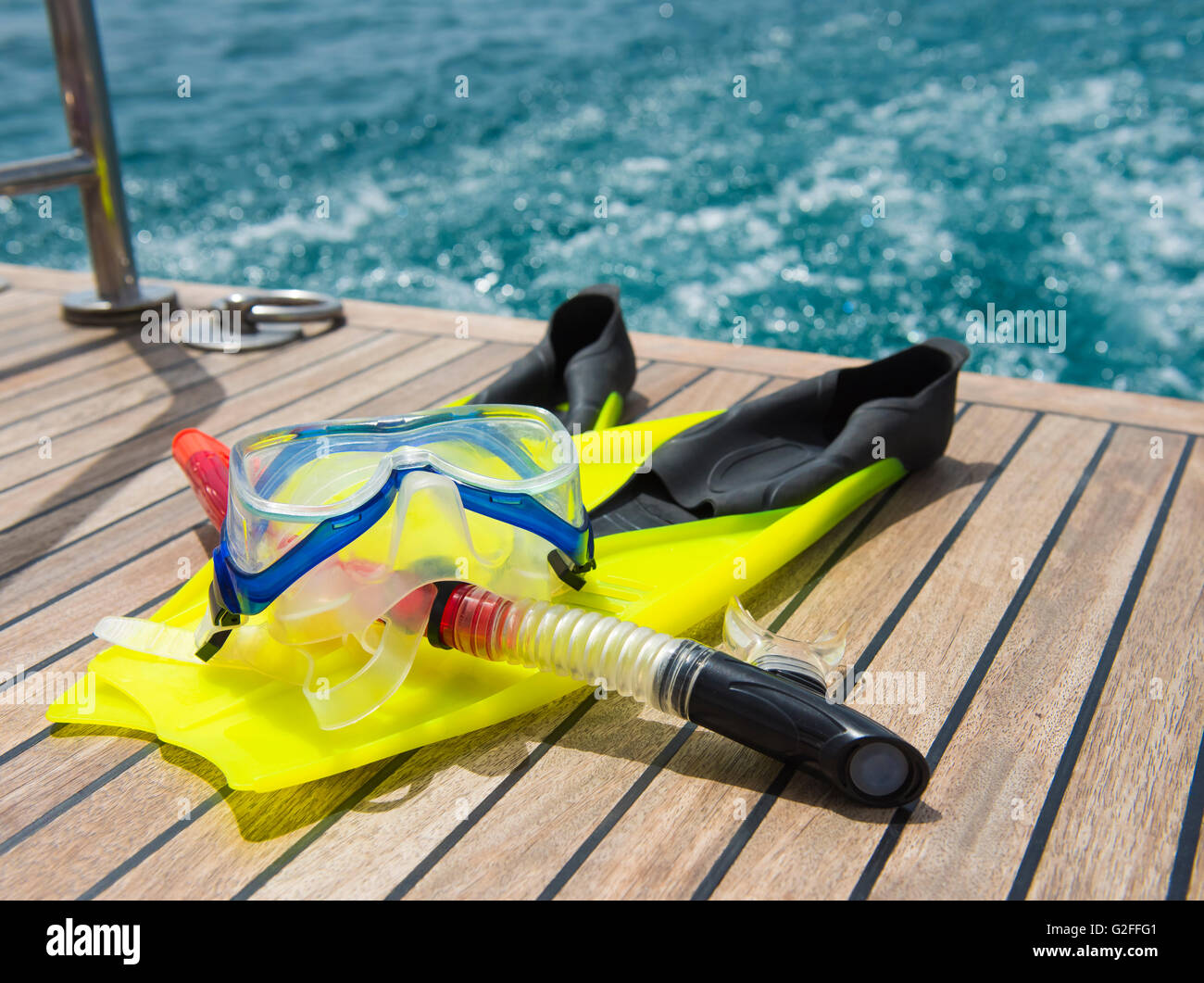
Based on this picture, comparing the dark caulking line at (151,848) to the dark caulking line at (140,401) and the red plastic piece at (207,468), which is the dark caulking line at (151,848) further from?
the dark caulking line at (140,401)

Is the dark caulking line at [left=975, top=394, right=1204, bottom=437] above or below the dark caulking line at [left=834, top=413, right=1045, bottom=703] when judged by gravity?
above

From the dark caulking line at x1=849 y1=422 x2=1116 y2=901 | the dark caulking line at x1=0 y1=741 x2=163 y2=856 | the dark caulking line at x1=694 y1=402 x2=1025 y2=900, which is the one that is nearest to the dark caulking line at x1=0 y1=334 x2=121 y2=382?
the dark caulking line at x1=0 y1=741 x2=163 y2=856

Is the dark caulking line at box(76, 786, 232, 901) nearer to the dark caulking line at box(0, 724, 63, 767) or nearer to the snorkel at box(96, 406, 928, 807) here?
the snorkel at box(96, 406, 928, 807)

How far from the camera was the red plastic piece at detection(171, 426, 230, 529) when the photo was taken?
1738 millimetres

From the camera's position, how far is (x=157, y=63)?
10.3m

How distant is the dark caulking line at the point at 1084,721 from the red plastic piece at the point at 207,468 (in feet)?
4.07

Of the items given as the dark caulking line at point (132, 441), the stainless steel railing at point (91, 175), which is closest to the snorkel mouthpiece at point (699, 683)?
the dark caulking line at point (132, 441)

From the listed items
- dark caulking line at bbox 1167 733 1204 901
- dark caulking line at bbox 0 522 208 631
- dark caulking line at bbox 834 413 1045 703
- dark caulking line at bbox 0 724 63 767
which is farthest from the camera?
dark caulking line at bbox 0 522 208 631

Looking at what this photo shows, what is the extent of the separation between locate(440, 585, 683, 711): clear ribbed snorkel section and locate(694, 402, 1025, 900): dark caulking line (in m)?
0.16

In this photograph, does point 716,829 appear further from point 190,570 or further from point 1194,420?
point 1194,420

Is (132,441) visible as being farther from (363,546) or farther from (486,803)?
(486,803)

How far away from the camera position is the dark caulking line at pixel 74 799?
1245 millimetres

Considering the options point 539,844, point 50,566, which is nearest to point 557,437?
point 539,844

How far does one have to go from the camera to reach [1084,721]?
142cm
